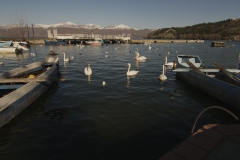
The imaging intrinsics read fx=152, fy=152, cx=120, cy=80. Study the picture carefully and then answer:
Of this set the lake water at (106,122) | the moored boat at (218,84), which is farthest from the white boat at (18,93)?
the moored boat at (218,84)

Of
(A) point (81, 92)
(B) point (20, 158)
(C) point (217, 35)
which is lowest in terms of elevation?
(B) point (20, 158)

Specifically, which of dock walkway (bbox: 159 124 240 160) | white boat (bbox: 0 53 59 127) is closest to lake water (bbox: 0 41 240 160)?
white boat (bbox: 0 53 59 127)

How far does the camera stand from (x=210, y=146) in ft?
15.0

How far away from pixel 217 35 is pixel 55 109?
222606 millimetres

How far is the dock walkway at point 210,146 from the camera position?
417 cm

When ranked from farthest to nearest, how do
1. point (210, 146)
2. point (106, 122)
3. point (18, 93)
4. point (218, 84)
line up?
point (218, 84), point (18, 93), point (106, 122), point (210, 146)

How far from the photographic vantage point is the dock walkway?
4.17 metres

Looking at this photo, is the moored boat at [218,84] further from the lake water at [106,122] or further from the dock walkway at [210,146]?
the dock walkway at [210,146]

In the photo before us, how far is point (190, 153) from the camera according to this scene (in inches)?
170

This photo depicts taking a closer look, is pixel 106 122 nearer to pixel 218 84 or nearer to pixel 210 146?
pixel 210 146

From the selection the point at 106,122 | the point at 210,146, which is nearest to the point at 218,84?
the point at 210,146

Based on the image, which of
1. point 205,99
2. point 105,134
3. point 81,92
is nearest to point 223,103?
point 205,99

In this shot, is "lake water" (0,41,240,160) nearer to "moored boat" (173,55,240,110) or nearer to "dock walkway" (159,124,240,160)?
"moored boat" (173,55,240,110)

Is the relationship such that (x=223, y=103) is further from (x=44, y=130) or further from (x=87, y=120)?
(x=44, y=130)
